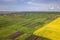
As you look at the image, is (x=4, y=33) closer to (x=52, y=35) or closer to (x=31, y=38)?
(x=31, y=38)

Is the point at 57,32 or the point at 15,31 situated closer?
the point at 57,32

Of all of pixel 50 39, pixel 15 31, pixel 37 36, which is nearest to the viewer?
pixel 50 39

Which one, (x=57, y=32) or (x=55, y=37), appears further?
(x=57, y=32)

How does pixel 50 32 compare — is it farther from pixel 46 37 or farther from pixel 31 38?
pixel 31 38

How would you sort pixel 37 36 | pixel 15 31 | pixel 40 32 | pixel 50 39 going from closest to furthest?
1. pixel 50 39
2. pixel 37 36
3. pixel 40 32
4. pixel 15 31

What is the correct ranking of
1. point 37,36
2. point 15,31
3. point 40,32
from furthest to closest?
point 15,31 < point 40,32 < point 37,36

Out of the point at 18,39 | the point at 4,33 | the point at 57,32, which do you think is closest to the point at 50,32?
the point at 57,32

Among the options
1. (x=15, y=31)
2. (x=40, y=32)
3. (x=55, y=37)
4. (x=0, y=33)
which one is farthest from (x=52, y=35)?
(x=0, y=33)

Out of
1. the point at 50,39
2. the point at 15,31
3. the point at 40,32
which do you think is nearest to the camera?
the point at 50,39
